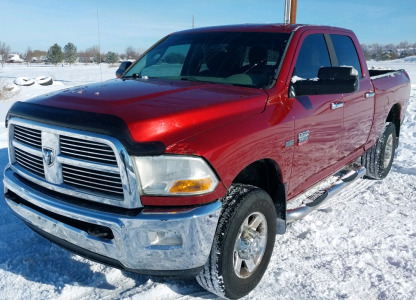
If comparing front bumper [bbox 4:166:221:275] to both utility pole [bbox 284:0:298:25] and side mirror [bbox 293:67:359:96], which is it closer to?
side mirror [bbox 293:67:359:96]

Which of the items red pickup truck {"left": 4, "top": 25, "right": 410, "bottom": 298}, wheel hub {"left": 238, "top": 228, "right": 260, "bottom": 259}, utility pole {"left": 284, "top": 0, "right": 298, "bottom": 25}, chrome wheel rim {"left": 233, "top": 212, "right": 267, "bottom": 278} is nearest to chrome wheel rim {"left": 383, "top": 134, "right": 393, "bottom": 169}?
red pickup truck {"left": 4, "top": 25, "right": 410, "bottom": 298}

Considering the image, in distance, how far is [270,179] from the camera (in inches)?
113

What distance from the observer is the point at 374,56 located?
52.9 m

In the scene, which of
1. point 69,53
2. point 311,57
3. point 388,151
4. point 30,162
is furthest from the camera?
point 69,53

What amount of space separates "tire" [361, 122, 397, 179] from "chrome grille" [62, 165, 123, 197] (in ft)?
12.5

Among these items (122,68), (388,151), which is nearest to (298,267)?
(122,68)

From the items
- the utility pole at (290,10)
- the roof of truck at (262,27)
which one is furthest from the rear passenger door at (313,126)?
the utility pole at (290,10)

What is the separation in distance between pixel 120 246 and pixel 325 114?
81.2 inches

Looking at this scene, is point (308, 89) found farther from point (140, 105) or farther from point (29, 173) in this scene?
point (29, 173)

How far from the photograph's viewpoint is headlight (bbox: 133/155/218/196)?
2.04 metres

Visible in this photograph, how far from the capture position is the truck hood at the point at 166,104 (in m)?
2.11

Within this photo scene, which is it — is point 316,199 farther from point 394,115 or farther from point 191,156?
point 394,115

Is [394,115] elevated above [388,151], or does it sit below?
above

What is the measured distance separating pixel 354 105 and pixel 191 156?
93.8 inches
